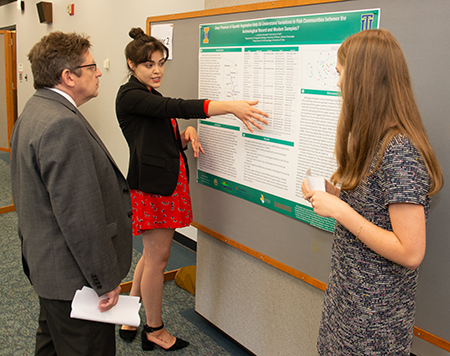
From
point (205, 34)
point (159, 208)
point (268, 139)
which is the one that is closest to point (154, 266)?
point (159, 208)

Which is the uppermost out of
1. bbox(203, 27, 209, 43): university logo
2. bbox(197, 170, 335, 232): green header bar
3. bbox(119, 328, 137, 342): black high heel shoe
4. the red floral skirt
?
bbox(203, 27, 209, 43): university logo

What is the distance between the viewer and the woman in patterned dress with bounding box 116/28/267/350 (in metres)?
1.78

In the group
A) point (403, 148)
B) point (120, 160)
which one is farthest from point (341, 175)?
point (120, 160)

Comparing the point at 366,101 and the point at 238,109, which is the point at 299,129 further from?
the point at 366,101

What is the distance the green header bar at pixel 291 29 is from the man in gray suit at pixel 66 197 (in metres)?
0.72

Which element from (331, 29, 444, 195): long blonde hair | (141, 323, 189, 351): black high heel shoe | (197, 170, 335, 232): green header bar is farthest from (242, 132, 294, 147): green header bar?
(141, 323, 189, 351): black high heel shoe

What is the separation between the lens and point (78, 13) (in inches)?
198

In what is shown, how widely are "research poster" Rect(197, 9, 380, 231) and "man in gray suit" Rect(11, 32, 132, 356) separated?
2.23 ft

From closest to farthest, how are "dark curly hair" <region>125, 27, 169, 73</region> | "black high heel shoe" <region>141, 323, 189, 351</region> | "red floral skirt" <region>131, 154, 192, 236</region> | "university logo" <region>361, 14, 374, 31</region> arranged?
"university logo" <region>361, 14, 374, 31</region> → "dark curly hair" <region>125, 27, 169, 73</region> → "red floral skirt" <region>131, 154, 192, 236</region> → "black high heel shoe" <region>141, 323, 189, 351</region>

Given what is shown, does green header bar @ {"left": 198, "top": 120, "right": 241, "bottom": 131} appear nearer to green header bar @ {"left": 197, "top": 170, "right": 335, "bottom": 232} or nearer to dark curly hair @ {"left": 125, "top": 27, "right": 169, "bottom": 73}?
green header bar @ {"left": 197, "top": 170, "right": 335, "bottom": 232}

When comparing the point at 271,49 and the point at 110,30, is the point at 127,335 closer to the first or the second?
the point at 271,49

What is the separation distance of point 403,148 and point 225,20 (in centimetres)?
123

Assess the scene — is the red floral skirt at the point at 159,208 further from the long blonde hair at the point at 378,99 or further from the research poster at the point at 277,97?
the long blonde hair at the point at 378,99

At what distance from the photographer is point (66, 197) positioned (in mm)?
1225
